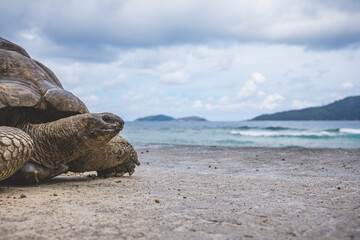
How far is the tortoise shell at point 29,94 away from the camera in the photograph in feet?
11.7

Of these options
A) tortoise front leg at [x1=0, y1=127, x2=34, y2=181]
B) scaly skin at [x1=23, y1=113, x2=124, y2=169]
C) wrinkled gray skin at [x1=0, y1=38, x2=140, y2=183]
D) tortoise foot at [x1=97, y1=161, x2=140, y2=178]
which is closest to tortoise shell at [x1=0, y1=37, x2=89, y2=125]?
wrinkled gray skin at [x1=0, y1=38, x2=140, y2=183]

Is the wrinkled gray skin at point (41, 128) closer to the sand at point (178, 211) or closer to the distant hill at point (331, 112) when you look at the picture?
the sand at point (178, 211)

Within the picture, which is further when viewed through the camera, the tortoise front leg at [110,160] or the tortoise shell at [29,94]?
the tortoise front leg at [110,160]

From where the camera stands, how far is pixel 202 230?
2186 mm

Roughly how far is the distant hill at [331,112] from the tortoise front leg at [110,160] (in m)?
106

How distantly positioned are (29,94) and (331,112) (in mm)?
118009

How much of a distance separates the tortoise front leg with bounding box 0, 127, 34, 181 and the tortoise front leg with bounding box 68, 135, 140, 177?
104cm

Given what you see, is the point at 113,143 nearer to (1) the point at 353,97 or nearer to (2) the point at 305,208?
(2) the point at 305,208

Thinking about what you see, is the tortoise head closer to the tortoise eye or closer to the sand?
the tortoise eye

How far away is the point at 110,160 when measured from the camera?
4.43m

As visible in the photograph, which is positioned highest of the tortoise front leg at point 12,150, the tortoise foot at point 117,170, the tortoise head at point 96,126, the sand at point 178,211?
the tortoise head at point 96,126

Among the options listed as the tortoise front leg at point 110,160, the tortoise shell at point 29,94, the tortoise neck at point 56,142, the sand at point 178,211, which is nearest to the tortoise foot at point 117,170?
the tortoise front leg at point 110,160

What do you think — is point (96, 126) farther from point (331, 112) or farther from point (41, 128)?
point (331, 112)

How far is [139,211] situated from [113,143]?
188cm
